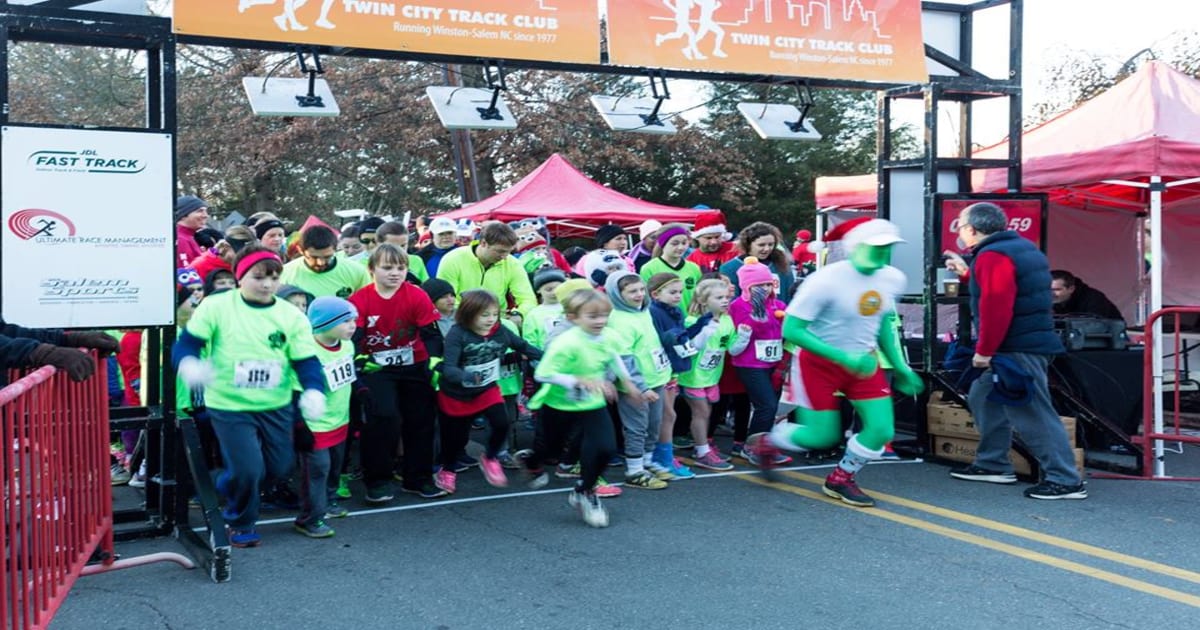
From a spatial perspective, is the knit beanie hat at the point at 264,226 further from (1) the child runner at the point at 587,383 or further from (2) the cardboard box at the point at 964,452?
(2) the cardboard box at the point at 964,452

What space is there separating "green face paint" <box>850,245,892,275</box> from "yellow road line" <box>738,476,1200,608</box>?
1.48m

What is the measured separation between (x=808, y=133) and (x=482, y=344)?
4428mm

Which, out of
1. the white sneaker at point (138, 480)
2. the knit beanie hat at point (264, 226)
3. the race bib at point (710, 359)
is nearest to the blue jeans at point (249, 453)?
the white sneaker at point (138, 480)

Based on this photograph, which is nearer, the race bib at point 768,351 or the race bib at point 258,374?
the race bib at point 258,374

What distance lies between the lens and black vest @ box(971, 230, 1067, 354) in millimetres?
7086

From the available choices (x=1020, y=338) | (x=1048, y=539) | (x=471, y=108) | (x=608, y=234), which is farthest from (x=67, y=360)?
(x=608, y=234)

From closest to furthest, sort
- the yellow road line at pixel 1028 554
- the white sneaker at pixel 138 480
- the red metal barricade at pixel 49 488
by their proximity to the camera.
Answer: the red metal barricade at pixel 49 488 → the yellow road line at pixel 1028 554 → the white sneaker at pixel 138 480

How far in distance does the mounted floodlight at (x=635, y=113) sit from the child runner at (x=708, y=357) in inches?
76.4

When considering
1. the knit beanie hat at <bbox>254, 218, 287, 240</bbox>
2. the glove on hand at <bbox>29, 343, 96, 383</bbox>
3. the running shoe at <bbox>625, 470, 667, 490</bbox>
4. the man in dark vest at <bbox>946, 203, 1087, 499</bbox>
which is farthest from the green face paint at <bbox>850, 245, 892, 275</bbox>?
the knit beanie hat at <bbox>254, 218, 287, 240</bbox>

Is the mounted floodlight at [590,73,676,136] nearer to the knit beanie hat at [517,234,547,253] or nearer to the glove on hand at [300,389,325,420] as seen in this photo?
the knit beanie hat at [517,234,547,253]

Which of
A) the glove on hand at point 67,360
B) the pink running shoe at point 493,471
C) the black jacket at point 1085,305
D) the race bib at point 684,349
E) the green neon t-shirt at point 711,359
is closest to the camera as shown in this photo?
the glove on hand at point 67,360

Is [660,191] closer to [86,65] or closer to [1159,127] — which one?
[86,65]

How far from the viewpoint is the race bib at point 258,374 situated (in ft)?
18.1

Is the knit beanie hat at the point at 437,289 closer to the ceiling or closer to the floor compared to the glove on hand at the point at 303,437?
closer to the ceiling
